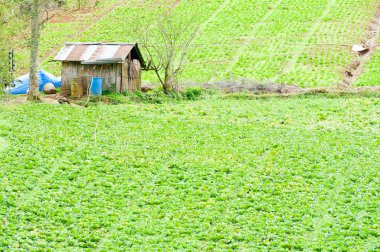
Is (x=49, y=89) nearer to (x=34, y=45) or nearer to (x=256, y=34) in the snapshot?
(x=34, y=45)

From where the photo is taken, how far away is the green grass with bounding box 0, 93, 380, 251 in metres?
22.7

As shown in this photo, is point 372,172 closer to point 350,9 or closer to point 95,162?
point 95,162

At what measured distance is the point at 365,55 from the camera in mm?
54781

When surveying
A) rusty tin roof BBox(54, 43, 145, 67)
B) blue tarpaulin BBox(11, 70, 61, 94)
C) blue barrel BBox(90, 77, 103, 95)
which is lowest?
blue tarpaulin BBox(11, 70, 61, 94)

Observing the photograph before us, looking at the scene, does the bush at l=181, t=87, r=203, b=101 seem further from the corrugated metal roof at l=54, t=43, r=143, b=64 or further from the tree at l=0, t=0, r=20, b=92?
the tree at l=0, t=0, r=20, b=92

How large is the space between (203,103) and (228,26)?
23.2m

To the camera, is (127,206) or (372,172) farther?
(372,172)

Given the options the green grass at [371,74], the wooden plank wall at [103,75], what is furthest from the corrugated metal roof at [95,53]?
the green grass at [371,74]

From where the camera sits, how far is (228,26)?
2502 inches

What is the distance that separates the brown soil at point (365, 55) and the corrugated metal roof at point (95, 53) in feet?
51.5

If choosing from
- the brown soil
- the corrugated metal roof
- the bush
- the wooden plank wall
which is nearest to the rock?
the wooden plank wall

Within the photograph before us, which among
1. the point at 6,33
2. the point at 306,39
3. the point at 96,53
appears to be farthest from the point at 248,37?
the point at 6,33

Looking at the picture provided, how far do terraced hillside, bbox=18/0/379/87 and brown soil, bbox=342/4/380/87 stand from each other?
485 millimetres

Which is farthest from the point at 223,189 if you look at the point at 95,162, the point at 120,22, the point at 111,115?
the point at 120,22
